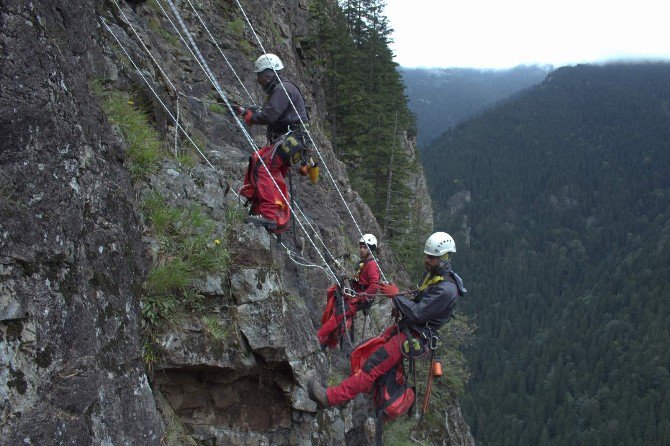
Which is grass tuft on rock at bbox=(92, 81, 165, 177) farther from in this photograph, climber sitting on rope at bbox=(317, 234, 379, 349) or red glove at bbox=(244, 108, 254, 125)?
climber sitting on rope at bbox=(317, 234, 379, 349)

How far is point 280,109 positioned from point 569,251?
13798cm

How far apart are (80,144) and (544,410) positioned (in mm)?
89877

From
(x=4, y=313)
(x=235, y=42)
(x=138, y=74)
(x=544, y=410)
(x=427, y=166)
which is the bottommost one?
(x=544, y=410)

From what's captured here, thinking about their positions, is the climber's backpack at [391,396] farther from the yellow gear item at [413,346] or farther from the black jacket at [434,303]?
the black jacket at [434,303]

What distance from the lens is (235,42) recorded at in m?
11.8

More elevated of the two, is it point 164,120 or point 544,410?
point 164,120

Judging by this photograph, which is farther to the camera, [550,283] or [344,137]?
[550,283]

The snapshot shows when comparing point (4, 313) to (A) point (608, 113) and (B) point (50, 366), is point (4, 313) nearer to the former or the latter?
(B) point (50, 366)

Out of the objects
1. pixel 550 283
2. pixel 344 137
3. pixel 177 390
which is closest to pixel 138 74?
pixel 177 390

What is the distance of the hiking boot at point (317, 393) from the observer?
5.55 m

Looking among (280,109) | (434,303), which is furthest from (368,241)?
(434,303)

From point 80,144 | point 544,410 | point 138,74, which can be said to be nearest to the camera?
point 80,144

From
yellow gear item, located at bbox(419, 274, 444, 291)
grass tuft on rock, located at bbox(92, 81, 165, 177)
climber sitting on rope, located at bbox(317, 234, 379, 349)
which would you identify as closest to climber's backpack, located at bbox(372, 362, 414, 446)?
yellow gear item, located at bbox(419, 274, 444, 291)

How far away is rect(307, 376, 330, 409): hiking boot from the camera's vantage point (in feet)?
18.2
